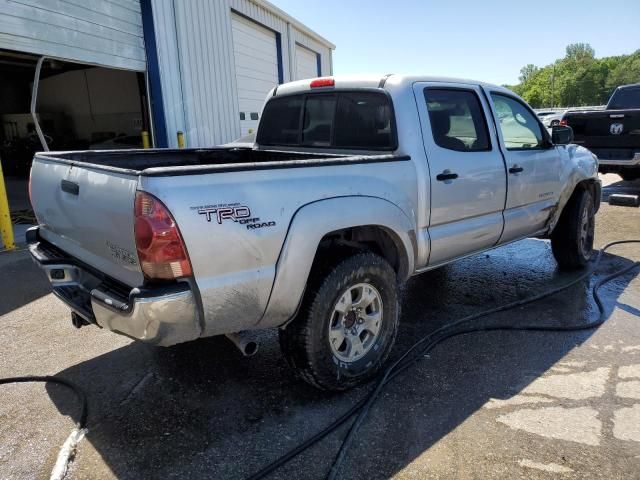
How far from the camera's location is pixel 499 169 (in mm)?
3984

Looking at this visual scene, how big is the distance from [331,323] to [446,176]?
1.38m

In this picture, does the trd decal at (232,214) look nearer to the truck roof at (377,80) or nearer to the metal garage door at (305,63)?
the truck roof at (377,80)

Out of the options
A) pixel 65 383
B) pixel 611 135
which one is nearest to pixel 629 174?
pixel 611 135

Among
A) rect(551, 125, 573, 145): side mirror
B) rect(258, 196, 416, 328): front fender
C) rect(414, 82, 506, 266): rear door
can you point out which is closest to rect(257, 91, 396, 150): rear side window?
rect(414, 82, 506, 266): rear door

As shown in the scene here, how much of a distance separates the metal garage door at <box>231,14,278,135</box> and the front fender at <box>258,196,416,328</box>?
10.6 meters

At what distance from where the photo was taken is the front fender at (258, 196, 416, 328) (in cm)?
255

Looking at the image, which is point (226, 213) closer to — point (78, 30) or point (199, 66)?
point (78, 30)

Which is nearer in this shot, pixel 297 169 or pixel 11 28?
pixel 297 169

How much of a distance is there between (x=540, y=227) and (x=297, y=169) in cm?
321

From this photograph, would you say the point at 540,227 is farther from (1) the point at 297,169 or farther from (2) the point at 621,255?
(1) the point at 297,169

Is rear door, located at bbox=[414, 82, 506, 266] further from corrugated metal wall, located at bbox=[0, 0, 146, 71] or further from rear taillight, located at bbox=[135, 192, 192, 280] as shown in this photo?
corrugated metal wall, located at bbox=[0, 0, 146, 71]

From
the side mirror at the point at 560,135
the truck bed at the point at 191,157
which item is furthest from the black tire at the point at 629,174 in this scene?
the truck bed at the point at 191,157

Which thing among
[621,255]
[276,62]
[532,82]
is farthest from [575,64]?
[621,255]

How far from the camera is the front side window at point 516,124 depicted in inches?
169
